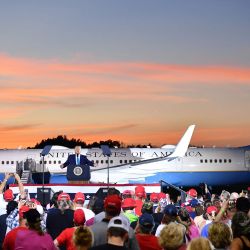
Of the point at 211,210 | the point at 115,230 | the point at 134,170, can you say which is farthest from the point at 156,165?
the point at 115,230

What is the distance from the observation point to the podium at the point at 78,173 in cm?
2452

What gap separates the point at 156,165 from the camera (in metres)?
47.2

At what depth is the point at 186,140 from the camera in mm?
48375

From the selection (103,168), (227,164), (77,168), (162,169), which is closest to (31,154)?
(103,168)

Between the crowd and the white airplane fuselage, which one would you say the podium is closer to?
the crowd

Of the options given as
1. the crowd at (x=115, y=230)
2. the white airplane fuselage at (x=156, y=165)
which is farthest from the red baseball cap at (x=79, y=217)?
the white airplane fuselage at (x=156, y=165)

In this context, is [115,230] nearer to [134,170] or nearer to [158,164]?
[134,170]

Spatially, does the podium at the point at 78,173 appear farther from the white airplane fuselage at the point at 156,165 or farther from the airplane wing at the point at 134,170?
the airplane wing at the point at 134,170

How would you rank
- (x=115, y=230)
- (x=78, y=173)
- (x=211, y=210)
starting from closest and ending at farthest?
(x=115, y=230), (x=211, y=210), (x=78, y=173)

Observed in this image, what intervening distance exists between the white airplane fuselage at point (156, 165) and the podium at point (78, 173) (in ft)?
68.6

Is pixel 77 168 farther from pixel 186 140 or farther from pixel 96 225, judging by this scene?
pixel 186 140

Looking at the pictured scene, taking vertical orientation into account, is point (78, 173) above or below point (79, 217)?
above

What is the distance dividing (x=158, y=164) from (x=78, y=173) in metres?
22.9

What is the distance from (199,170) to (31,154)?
1133 cm
